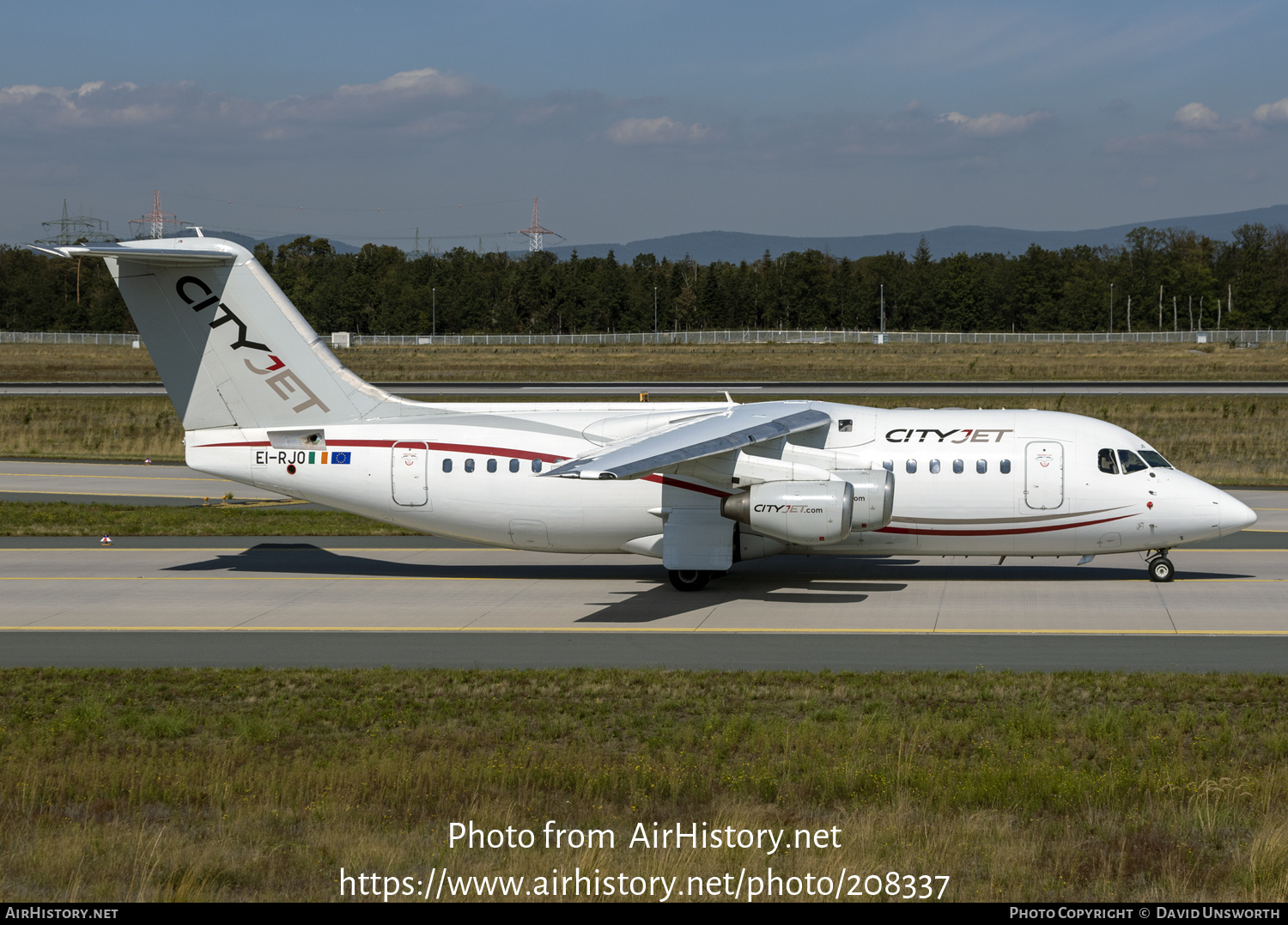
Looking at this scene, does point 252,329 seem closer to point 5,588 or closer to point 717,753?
point 5,588

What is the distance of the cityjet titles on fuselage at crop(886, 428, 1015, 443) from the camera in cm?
2225

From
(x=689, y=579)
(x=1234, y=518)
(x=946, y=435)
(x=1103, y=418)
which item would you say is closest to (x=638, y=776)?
(x=689, y=579)

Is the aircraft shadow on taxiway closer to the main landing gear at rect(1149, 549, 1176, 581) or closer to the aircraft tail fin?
the main landing gear at rect(1149, 549, 1176, 581)

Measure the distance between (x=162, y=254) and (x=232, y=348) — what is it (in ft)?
7.20

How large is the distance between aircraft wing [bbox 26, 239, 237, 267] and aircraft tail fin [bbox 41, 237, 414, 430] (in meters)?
0.06

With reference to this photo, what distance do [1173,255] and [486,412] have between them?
173 metres

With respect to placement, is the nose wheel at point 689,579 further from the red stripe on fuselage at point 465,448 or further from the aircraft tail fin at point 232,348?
the aircraft tail fin at point 232,348

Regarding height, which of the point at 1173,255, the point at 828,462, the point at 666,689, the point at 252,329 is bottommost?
the point at 666,689

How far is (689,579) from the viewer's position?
22438 mm

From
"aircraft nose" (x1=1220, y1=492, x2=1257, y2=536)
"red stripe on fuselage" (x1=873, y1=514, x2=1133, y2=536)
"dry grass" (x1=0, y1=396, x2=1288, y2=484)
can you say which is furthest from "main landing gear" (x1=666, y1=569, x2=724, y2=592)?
"dry grass" (x1=0, y1=396, x2=1288, y2=484)

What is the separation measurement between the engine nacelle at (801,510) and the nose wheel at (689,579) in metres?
1.86

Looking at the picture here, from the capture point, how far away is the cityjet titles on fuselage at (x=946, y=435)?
22.2m
